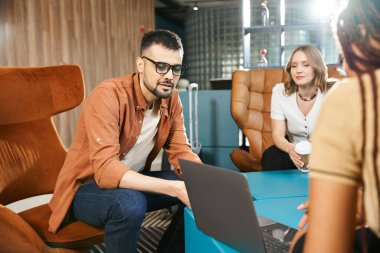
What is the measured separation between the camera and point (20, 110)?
160cm

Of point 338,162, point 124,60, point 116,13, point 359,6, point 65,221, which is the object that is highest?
point 116,13

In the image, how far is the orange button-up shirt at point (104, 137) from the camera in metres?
1.34

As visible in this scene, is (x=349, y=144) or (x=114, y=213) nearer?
(x=349, y=144)

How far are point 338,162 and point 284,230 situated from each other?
61cm

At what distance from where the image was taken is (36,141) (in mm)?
1661

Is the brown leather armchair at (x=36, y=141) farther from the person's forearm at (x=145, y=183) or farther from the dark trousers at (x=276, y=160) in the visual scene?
the dark trousers at (x=276, y=160)

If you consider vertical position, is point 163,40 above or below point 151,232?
above

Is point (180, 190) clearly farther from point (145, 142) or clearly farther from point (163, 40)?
point (163, 40)

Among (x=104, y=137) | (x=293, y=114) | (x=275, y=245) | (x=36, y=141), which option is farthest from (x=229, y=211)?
(x=293, y=114)

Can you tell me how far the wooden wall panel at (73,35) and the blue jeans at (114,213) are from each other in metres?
2.21

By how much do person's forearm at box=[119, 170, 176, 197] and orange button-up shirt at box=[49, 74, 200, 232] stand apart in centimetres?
2

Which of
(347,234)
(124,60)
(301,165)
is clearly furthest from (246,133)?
(124,60)

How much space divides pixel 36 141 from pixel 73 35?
8.61ft

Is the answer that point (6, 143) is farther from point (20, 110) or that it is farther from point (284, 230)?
point (284, 230)
